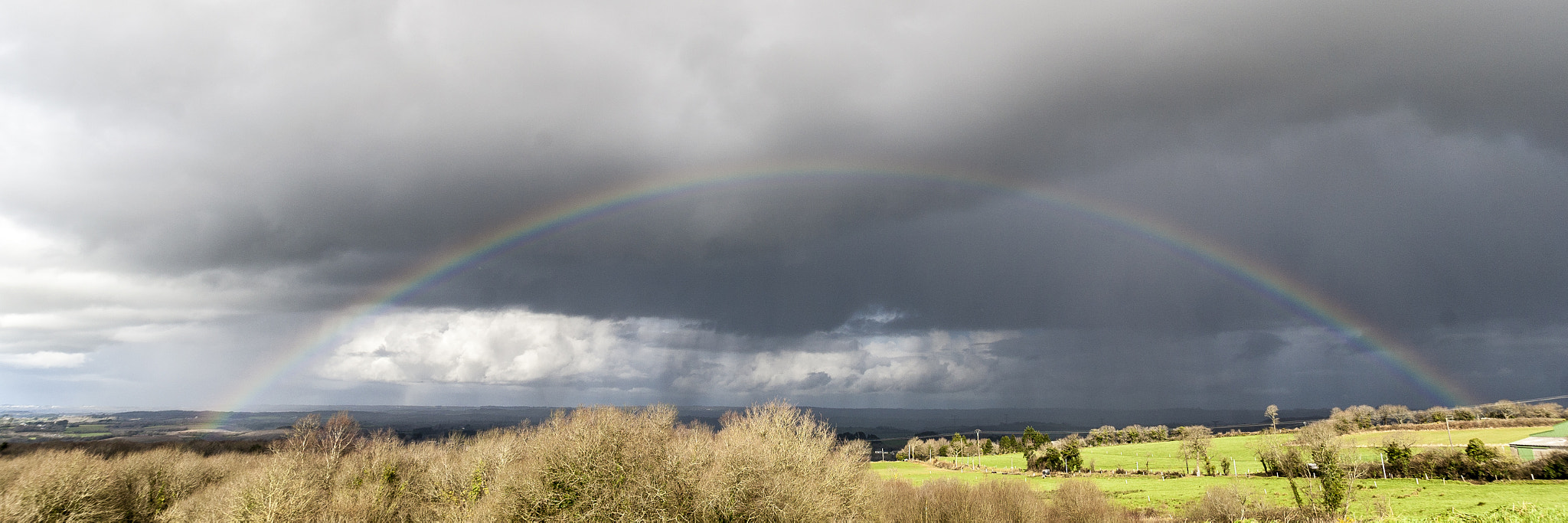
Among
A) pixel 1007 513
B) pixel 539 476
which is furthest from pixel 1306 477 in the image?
pixel 539 476

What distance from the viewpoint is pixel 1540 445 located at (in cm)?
9256

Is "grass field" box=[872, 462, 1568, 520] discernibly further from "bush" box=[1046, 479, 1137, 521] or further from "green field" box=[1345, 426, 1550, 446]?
"green field" box=[1345, 426, 1550, 446]

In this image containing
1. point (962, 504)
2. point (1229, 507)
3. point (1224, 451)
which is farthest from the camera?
point (1224, 451)

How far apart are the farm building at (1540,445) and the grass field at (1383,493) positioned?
11.6m

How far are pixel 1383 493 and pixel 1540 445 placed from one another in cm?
3018

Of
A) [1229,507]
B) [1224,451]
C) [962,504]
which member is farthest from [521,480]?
[1224,451]

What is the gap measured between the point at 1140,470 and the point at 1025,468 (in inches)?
1272

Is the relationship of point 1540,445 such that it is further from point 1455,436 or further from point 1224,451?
point 1224,451

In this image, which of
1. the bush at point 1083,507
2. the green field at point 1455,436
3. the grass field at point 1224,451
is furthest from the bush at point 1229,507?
the green field at point 1455,436

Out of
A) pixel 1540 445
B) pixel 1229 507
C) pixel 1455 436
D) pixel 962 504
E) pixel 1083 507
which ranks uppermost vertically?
pixel 1540 445

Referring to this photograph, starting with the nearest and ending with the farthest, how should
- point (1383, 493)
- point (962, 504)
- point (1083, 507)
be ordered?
point (1383, 493), point (962, 504), point (1083, 507)

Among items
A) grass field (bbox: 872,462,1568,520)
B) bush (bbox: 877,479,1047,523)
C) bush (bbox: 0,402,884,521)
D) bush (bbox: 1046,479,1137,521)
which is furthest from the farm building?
bush (bbox: 0,402,884,521)

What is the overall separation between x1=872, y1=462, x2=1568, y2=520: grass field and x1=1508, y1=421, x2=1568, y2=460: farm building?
38.1 feet

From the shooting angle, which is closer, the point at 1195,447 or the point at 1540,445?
the point at 1540,445
